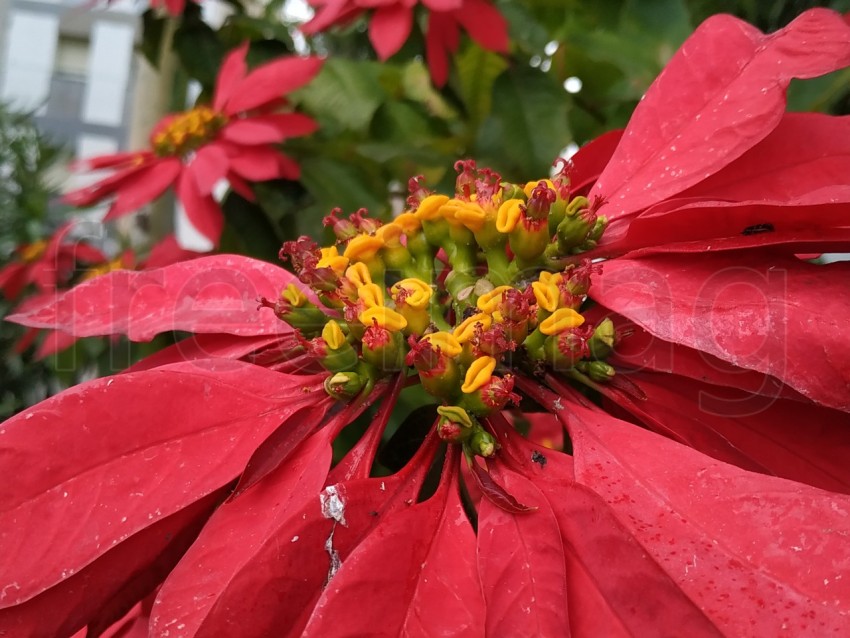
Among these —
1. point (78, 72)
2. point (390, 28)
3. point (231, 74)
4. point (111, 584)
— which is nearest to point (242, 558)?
point (111, 584)

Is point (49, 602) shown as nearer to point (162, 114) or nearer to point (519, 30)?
point (519, 30)

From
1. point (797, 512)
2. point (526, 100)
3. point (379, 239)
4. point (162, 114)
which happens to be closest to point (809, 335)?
point (797, 512)

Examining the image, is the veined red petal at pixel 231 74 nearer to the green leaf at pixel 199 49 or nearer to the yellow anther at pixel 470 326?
the green leaf at pixel 199 49

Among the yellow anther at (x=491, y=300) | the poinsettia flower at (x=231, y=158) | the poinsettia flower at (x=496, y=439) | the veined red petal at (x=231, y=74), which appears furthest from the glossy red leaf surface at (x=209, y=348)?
the veined red petal at (x=231, y=74)

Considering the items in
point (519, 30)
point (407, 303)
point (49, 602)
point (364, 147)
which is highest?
point (519, 30)

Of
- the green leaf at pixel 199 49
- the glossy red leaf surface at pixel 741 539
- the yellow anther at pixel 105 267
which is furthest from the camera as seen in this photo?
the yellow anther at pixel 105 267

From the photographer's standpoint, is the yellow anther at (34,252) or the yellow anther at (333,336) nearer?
the yellow anther at (333,336)
